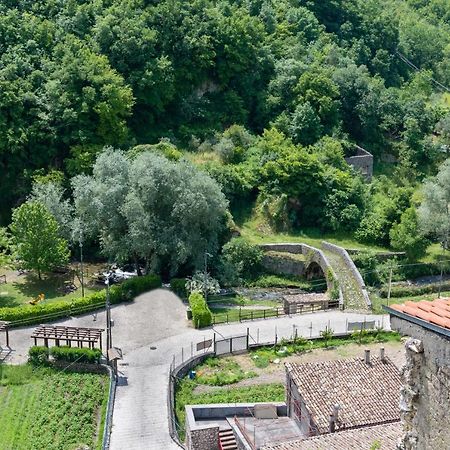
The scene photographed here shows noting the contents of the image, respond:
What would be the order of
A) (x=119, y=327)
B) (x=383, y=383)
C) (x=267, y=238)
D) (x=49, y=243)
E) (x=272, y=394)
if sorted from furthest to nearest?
(x=267, y=238)
(x=49, y=243)
(x=119, y=327)
(x=272, y=394)
(x=383, y=383)

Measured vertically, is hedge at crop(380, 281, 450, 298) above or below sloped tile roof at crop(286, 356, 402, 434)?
below

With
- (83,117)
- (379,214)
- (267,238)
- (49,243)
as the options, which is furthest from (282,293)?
(83,117)

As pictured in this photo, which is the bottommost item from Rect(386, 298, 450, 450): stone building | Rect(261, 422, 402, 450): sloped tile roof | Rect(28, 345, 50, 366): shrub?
Rect(28, 345, 50, 366): shrub

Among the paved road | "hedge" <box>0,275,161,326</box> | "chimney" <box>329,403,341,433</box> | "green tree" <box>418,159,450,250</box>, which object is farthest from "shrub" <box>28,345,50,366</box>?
"green tree" <box>418,159,450,250</box>

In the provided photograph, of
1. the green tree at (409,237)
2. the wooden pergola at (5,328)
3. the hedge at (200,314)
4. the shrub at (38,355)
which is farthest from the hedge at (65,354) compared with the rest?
the green tree at (409,237)

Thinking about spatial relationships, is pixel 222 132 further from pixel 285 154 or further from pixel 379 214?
pixel 379 214

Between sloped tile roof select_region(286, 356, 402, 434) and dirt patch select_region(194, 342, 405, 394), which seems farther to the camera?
dirt patch select_region(194, 342, 405, 394)

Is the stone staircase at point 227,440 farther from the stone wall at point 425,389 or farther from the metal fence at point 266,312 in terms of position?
the stone wall at point 425,389

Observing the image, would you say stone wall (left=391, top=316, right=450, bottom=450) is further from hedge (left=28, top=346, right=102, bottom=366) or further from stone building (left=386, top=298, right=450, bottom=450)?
hedge (left=28, top=346, right=102, bottom=366)
